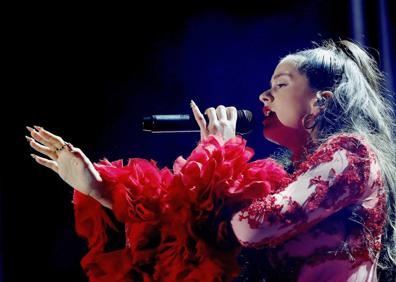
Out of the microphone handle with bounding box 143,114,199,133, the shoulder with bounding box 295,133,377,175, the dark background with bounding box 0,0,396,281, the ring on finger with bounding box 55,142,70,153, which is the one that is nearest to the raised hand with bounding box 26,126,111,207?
the ring on finger with bounding box 55,142,70,153

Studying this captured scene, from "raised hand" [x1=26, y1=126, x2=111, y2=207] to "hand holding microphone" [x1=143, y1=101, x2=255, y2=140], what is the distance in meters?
0.21

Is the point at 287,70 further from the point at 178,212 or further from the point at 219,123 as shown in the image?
the point at 178,212

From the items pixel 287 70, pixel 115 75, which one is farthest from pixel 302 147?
pixel 115 75

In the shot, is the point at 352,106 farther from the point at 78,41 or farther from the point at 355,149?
the point at 78,41

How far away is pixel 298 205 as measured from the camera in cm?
108

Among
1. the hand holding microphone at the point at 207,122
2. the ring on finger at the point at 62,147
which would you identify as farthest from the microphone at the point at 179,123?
the ring on finger at the point at 62,147

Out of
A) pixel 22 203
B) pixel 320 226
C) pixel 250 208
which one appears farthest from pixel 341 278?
pixel 22 203

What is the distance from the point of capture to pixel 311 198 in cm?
108

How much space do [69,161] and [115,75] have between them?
1.02 metres

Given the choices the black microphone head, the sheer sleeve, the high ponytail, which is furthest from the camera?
the black microphone head

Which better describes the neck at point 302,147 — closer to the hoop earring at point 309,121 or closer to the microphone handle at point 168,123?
the hoop earring at point 309,121

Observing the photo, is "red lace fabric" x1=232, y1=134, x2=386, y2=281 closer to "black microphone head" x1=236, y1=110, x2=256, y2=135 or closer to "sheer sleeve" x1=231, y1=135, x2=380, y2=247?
"sheer sleeve" x1=231, y1=135, x2=380, y2=247

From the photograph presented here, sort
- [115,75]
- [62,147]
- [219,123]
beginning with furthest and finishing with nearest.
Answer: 1. [115,75]
2. [219,123]
3. [62,147]

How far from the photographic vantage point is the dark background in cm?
204
